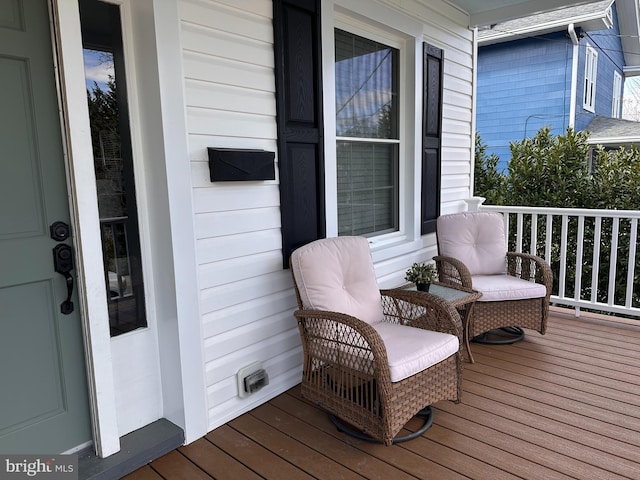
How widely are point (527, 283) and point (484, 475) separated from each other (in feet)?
5.81

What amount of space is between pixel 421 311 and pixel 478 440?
0.85m

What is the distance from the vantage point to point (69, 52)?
177 cm

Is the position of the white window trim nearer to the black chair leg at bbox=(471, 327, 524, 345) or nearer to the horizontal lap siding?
the horizontal lap siding

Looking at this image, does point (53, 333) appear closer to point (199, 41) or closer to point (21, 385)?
point (21, 385)

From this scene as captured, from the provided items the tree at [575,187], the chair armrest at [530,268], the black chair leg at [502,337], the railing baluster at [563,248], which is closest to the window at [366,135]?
the chair armrest at [530,268]

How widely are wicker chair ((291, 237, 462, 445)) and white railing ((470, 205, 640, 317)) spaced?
84.3 inches

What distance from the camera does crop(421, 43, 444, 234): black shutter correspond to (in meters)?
3.75

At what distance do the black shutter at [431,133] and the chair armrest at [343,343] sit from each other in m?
1.88

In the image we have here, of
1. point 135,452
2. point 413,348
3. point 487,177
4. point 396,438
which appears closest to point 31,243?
point 135,452

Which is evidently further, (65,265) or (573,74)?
(573,74)

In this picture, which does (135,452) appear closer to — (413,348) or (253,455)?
(253,455)

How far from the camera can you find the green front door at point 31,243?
5.63ft

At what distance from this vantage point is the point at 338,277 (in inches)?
99.6

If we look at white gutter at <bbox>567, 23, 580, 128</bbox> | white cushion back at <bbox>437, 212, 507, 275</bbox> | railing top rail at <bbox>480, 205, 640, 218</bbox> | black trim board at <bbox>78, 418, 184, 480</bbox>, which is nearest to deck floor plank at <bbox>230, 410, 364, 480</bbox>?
black trim board at <bbox>78, 418, 184, 480</bbox>
